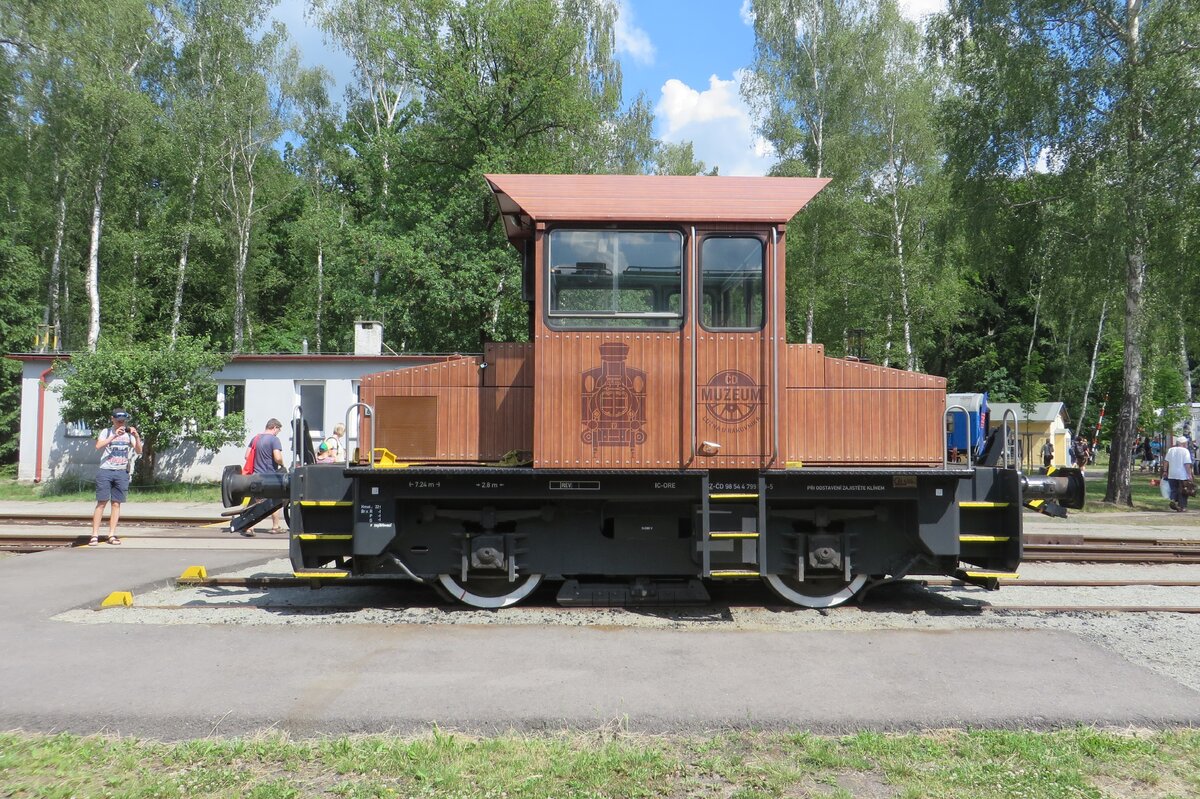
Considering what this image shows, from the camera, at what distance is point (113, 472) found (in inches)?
421

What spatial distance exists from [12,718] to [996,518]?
23.3 ft

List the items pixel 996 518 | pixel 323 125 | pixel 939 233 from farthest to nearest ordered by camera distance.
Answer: pixel 323 125 < pixel 939 233 < pixel 996 518

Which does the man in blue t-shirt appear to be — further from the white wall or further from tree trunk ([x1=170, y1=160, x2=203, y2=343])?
tree trunk ([x1=170, y1=160, x2=203, y2=343])

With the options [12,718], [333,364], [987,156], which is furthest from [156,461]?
[987,156]

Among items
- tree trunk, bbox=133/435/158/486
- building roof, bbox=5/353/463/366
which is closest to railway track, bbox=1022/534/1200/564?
building roof, bbox=5/353/463/366

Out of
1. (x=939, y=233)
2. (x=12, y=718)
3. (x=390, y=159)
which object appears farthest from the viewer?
(x=390, y=159)

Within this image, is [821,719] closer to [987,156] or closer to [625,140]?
[987,156]

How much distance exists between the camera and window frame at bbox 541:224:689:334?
21.0 feet

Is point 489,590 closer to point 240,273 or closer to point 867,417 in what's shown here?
point 867,417

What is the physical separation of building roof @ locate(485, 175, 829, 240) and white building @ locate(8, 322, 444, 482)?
13716 mm

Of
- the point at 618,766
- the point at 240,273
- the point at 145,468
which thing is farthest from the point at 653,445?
the point at 240,273

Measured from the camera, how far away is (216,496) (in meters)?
18.0

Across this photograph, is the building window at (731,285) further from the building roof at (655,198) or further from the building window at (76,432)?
the building window at (76,432)

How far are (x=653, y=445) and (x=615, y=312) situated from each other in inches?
44.6
